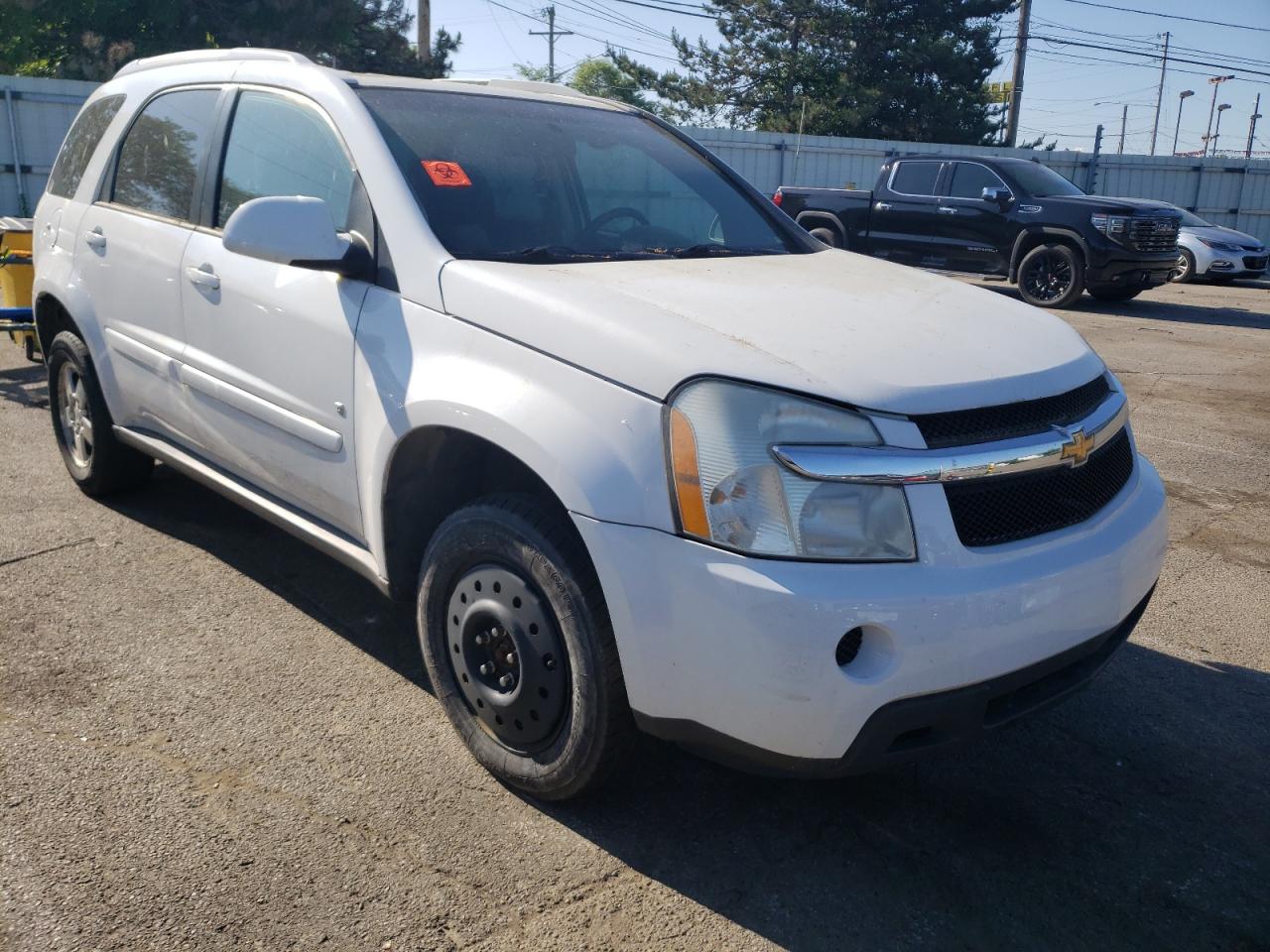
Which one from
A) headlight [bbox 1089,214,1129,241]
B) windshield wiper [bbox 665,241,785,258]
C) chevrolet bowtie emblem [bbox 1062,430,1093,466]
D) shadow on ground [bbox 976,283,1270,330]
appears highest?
windshield wiper [bbox 665,241,785,258]

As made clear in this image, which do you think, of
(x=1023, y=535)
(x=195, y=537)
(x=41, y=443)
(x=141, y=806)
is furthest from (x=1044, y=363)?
(x=41, y=443)

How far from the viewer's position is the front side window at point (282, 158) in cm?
327

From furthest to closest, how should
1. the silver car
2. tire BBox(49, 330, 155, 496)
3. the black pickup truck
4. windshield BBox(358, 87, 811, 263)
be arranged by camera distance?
1. the silver car
2. the black pickup truck
3. tire BBox(49, 330, 155, 496)
4. windshield BBox(358, 87, 811, 263)

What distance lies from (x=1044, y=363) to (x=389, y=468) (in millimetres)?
1678

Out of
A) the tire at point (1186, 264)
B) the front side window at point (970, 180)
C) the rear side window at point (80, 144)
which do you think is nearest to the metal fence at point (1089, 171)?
the tire at point (1186, 264)

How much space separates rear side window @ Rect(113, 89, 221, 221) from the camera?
3.92 meters

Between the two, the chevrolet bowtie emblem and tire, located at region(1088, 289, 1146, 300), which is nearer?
the chevrolet bowtie emblem

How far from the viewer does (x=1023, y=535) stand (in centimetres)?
241

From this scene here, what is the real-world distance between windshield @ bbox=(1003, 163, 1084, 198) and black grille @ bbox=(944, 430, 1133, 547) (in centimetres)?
1237

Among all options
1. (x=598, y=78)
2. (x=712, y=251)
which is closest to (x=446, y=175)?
(x=712, y=251)

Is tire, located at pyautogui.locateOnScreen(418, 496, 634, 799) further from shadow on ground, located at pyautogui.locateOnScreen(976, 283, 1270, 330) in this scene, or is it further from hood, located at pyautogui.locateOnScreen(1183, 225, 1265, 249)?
hood, located at pyautogui.locateOnScreen(1183, 225, 1265, 249)

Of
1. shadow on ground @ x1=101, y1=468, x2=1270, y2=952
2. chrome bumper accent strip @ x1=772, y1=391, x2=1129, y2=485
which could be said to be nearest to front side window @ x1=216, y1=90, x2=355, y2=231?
shadow on ground @ x1=101, y1=468, x2=1270, y2=952

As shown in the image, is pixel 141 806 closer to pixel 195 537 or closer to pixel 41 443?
pixel 195 537

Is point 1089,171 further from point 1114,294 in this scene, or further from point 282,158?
point 282,158
